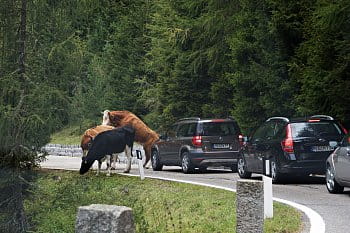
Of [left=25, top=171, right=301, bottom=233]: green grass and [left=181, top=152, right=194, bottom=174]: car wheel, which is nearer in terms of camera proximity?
[left=25, top=171, right=301, bottom=233]: green grass

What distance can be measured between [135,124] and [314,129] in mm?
10780

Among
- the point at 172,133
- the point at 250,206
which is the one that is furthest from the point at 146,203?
the point at 250,206

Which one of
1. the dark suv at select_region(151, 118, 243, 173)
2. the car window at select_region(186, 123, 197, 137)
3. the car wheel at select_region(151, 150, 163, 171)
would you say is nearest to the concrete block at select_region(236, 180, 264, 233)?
the dark suv at select_region(151, 118, 243, 173)

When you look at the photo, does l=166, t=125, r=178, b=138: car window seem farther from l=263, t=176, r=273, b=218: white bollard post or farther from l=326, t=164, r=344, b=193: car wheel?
l=263, t=176, r=273, b=218: white bollard post

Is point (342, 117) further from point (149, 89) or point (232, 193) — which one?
point (149, 89)

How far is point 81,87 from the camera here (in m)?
A: 18.4

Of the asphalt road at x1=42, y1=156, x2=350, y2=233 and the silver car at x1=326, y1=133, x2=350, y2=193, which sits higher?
the silver car at x1=326, y1=133, x2=350, y2=193

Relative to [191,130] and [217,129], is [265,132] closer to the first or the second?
[217,129]

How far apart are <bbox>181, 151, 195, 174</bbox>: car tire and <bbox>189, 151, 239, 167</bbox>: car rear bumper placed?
19 cm

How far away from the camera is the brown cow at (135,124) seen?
28.1 meters

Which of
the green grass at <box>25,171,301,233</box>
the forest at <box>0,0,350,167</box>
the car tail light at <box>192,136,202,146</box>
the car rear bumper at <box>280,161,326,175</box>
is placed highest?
the forest at <box>0,0,350,167</box>

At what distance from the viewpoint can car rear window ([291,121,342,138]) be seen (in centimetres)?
1862

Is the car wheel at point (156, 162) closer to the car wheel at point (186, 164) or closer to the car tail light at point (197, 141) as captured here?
the car wheel at point (186, 164)

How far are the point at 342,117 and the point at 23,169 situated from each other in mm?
9921
